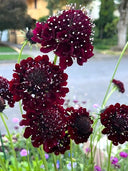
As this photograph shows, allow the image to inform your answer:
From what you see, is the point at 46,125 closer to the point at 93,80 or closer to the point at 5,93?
the point at 5,93

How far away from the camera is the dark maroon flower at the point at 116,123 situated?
341 mm

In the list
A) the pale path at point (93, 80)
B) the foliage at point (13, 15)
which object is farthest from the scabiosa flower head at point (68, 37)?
the pale path at point (93, 80)

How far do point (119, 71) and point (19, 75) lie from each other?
Result: 6.15 ft

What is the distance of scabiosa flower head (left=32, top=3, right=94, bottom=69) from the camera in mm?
267

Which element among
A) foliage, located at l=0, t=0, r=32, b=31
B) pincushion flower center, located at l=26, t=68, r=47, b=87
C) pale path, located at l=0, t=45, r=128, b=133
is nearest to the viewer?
pincushion flower center, located at l=26, t=68, r=47, b=87

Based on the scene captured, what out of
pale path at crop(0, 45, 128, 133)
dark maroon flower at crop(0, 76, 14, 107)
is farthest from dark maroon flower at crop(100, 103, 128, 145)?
pale path at crop(0, 45, 128, 133)

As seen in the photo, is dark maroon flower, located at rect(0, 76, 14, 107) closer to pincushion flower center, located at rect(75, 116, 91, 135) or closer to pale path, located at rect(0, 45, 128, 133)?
pincushion flower center, located at rect(75, 116, 91, 135)

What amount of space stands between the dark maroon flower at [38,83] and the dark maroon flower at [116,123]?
97 mm

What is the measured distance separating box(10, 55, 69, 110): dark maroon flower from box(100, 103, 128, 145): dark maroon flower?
10 centimetres

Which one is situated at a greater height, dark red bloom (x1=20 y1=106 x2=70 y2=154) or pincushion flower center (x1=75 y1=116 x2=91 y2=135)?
dark red bloom (x1=20 y1=106 x2=70 y2=154)

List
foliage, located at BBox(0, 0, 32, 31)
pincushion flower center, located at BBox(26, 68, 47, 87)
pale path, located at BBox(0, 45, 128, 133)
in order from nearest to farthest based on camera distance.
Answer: pincushion flower center, located at BBox(26, 68, 47, 87) → foliage, located at BBox(0, 0, 32, 31) → pale path, located at BBox(0, 45, 128, 133)

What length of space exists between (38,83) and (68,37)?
57 millimetres

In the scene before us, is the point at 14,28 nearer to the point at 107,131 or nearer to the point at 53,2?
the point at 53,2

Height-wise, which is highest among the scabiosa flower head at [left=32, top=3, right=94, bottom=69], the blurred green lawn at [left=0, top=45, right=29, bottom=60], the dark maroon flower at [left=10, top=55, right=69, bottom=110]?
the scabiosa flower head at [left=32, top=3, right=94, bottom=69]
